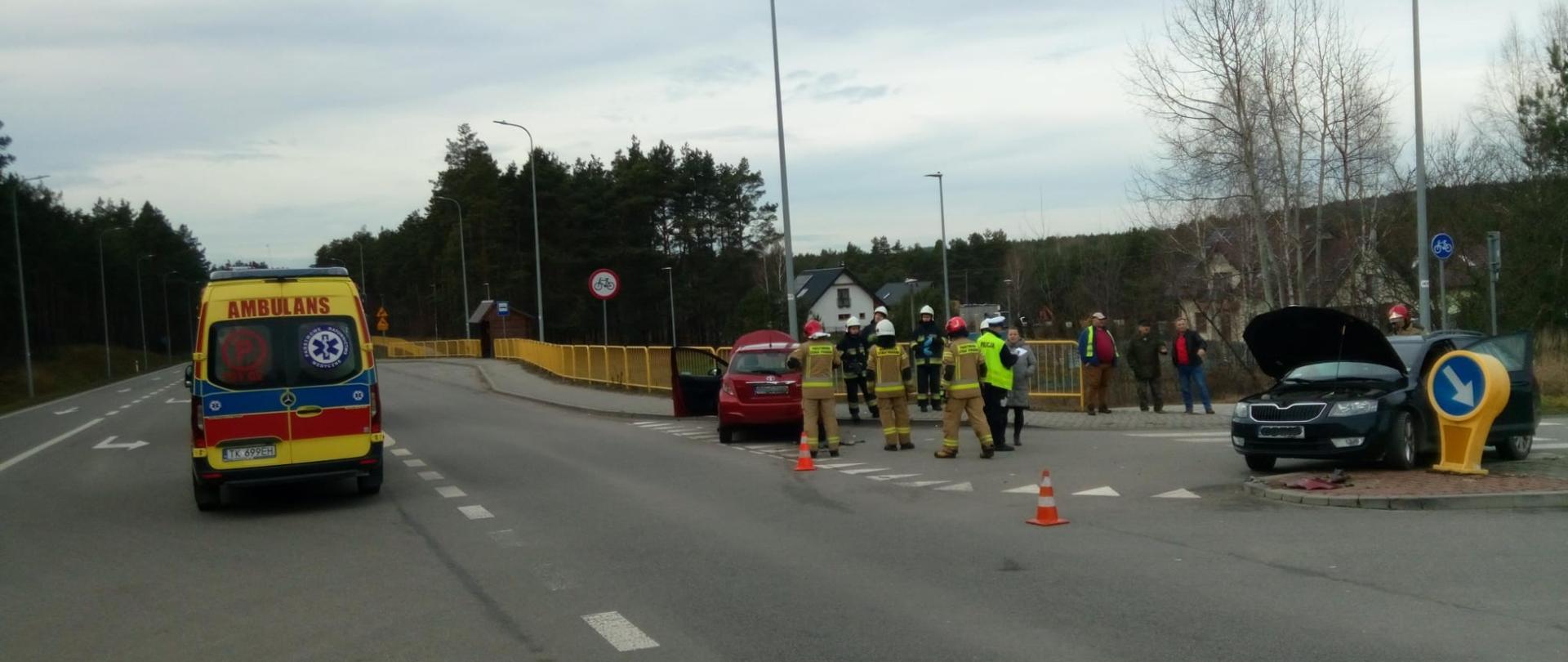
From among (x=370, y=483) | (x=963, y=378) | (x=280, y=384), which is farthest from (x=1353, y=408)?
(x=280, y=384)

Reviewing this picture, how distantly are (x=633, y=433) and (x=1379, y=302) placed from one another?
27.7 metres

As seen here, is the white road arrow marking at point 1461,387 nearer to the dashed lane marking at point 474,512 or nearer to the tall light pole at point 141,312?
the dashed lane marking at point 474,512

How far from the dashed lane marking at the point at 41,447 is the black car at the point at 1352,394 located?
16637mm

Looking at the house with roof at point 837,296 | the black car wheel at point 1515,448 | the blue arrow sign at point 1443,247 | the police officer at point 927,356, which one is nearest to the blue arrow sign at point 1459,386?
the black car wheel at point 1515,448

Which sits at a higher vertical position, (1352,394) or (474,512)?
(1352,394)

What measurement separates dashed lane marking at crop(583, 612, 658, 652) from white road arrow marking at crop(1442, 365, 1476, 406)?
8438mm

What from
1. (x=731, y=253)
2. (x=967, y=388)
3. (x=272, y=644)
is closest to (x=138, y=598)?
(x=272, y=644)

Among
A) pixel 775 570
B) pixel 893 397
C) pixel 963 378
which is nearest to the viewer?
pixel 775 570

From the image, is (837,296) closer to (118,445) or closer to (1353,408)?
(118,445)

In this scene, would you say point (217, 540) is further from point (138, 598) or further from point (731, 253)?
point (731, 253)

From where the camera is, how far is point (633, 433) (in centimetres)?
2070

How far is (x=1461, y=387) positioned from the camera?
37.7ft

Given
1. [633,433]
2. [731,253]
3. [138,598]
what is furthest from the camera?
[731,253]

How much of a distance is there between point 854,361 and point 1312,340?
27.4 ft
